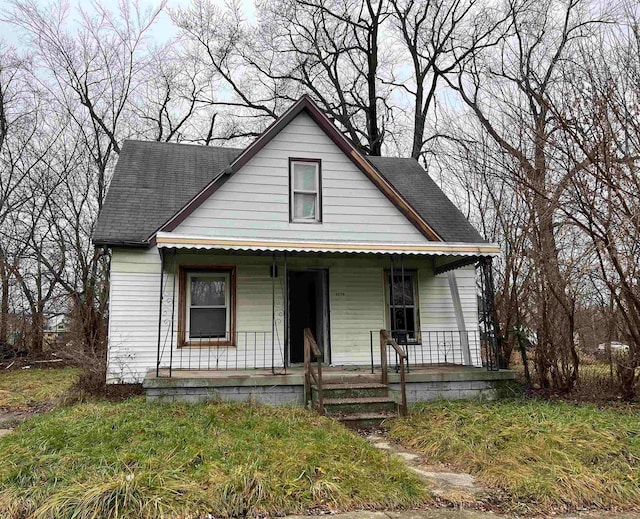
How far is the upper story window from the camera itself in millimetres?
10883

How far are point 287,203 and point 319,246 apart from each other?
2143 mm

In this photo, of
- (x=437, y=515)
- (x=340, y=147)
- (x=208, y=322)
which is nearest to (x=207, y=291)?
(x=208, y=322)

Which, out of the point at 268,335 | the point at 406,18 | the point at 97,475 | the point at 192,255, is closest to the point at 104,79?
the point at 406,18

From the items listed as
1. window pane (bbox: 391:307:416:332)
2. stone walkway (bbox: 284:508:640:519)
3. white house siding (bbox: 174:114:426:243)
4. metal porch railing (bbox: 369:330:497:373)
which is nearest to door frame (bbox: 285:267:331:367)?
white house siding (bbox: 174:114:426:243)

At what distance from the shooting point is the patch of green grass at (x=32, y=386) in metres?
10.3

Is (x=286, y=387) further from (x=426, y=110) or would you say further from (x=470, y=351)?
(x=426, y=110)

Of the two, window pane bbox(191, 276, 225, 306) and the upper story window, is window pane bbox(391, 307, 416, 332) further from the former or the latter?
window pane bbox(191, 276, 225, 306)

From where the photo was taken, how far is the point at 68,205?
21641 millimetres

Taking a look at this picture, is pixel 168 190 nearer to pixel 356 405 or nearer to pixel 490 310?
pixel 356 405

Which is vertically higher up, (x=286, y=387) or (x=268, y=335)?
(x=268, y=335)

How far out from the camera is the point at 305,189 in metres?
11.0

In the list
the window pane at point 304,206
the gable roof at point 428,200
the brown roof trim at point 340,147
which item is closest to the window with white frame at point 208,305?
the brown roof trim at point 340,147

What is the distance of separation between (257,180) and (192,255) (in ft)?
7.01

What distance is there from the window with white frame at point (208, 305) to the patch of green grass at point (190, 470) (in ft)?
11.6
